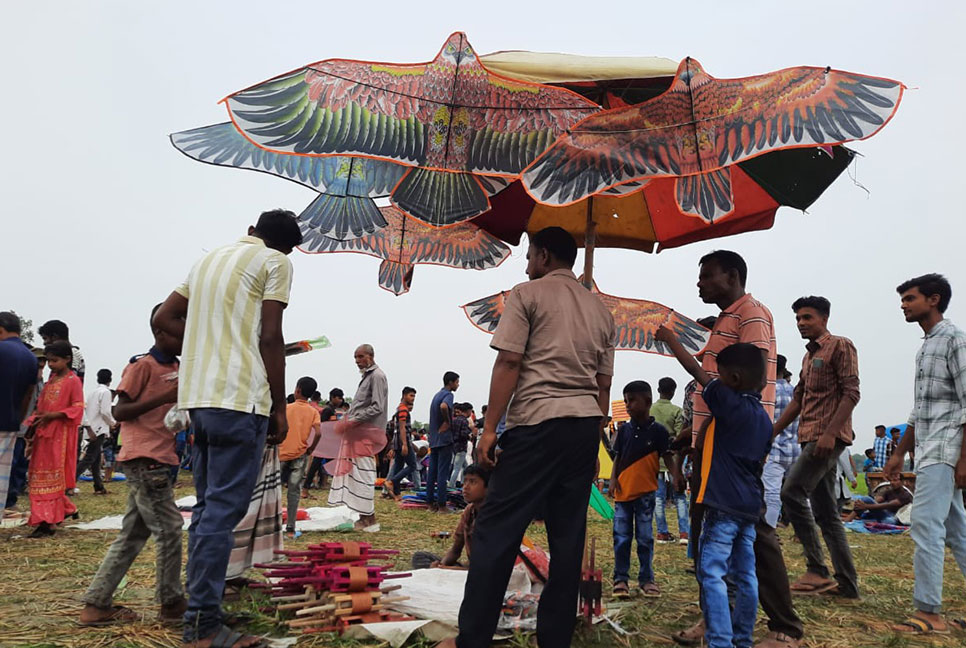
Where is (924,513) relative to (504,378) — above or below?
below

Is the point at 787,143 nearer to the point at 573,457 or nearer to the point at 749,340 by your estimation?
the point at 749,340

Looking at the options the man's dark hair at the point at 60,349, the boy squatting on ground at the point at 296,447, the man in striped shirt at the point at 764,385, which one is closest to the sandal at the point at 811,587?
the man in striped shirt at the point at 764,385

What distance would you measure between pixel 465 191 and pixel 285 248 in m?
1.41

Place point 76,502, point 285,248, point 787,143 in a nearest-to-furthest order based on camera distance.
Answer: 1. point 787,143
2. point 285,248
3. point 76,502

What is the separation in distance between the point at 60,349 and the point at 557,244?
5.82 m

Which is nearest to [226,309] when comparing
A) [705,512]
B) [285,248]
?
[285,248]

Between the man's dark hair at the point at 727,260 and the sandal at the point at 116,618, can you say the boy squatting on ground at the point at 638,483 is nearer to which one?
the man's dark hair at the point at 727,260

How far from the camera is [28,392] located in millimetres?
6504

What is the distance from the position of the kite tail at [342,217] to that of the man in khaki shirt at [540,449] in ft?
7.51

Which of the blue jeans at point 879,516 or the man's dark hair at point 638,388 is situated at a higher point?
the man's dark hair at point 638,388

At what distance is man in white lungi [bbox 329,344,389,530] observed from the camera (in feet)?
25.6

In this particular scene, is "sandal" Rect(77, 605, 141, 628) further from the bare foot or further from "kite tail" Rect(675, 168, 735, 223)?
"kite tail" Rect(675, 168, 735, 223)

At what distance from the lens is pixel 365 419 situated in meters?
7.84

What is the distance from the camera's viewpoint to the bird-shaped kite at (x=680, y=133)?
3262 mm
